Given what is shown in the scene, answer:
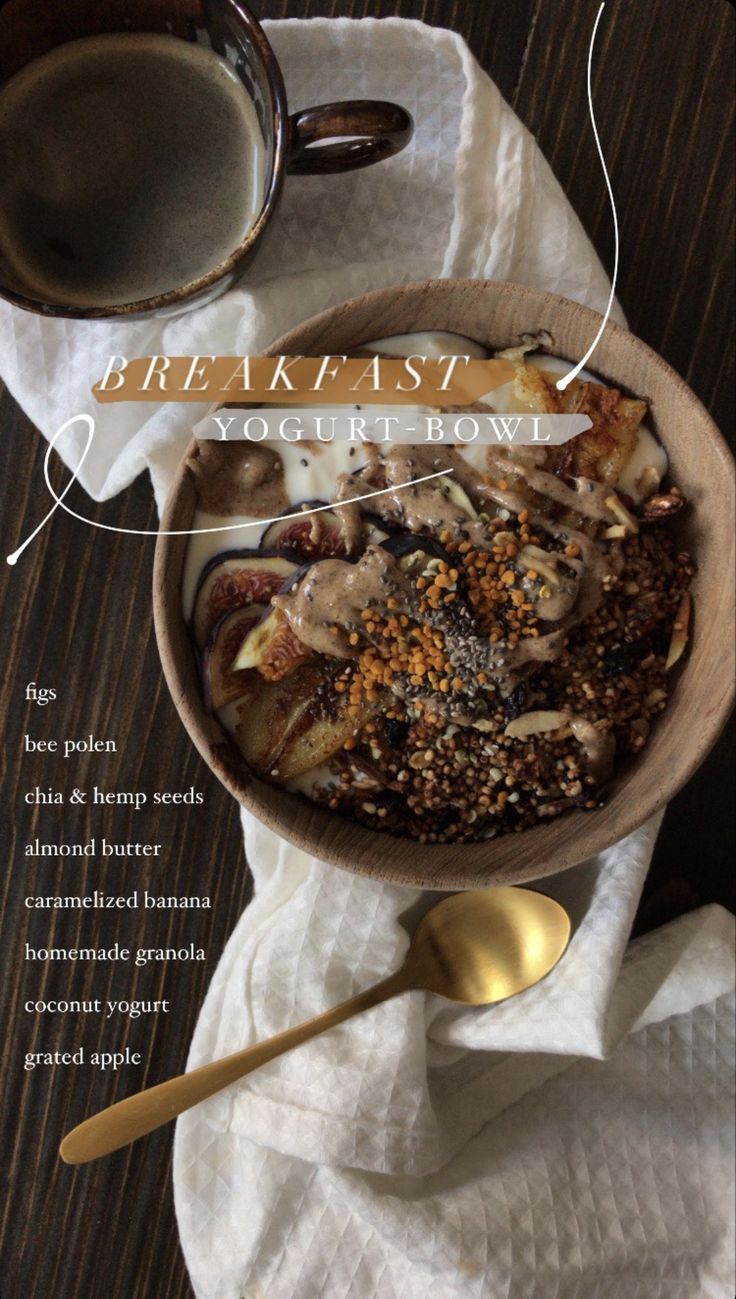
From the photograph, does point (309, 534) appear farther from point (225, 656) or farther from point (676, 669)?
point (676, 669)

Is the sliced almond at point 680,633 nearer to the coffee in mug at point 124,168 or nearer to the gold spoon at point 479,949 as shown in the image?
the gold spoon at point 479,949

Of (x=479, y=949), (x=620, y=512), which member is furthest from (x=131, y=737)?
(x=620, y=512)

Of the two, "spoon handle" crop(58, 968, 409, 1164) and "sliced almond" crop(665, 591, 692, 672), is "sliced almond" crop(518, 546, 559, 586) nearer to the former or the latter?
"sliced almond" crop(665, 591, 692, 672)

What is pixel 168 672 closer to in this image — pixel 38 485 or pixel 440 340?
pixel 38 485

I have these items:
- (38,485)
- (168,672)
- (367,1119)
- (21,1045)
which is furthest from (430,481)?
(21,1045)

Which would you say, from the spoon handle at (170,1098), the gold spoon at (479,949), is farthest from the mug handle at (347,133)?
the spoon handle at (170,1098)
